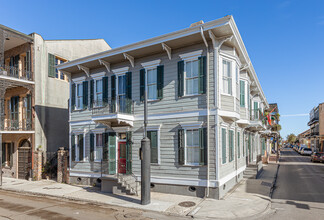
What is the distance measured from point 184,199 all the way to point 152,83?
21.1ft

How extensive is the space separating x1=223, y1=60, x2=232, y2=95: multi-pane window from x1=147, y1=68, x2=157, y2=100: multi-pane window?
12.5 feet

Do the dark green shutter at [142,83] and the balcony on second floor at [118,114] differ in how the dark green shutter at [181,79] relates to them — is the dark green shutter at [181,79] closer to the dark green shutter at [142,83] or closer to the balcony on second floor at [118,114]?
the dark green shutter at [142,83]

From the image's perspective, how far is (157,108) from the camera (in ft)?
45.1

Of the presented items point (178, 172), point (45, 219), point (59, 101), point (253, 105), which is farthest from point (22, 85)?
point (253, 105)

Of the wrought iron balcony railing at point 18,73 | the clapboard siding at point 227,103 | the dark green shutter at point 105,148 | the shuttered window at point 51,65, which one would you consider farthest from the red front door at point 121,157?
the wrought iron balcony railing at point 18,73

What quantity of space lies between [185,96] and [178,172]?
156 inches

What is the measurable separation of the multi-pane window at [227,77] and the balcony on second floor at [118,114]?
541 centimetres

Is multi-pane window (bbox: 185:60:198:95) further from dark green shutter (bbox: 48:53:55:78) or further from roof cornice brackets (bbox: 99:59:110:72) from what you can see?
dark green shutter (bbox: 48:53:55:78)

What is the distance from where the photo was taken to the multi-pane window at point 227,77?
508 inches

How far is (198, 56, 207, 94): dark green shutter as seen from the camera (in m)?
12.4

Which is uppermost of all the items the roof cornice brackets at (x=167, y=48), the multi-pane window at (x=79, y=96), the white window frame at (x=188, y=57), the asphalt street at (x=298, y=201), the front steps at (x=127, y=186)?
the roof cornice brackets at (x=167, y=48)

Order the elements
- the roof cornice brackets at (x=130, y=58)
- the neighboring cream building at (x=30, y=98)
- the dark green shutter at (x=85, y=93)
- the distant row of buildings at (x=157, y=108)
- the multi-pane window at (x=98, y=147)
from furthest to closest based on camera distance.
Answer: the neighboring cream building at (x=30, y=98), the dark green shutter at (x=85, y=93), the multi-pane window at (x=98, y=147), the roof cornice brackets at (x=130, y=58), the distant row of buildings at (x=157, y=108)

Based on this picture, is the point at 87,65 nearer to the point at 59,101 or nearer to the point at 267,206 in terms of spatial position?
the point at 59,101

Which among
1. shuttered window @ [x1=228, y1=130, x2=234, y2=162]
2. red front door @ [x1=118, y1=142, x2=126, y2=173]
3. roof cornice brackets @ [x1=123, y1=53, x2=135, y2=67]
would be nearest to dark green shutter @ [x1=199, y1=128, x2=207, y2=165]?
shuttered window @ [x1=228, y1=130, x2=234, y2=162]
